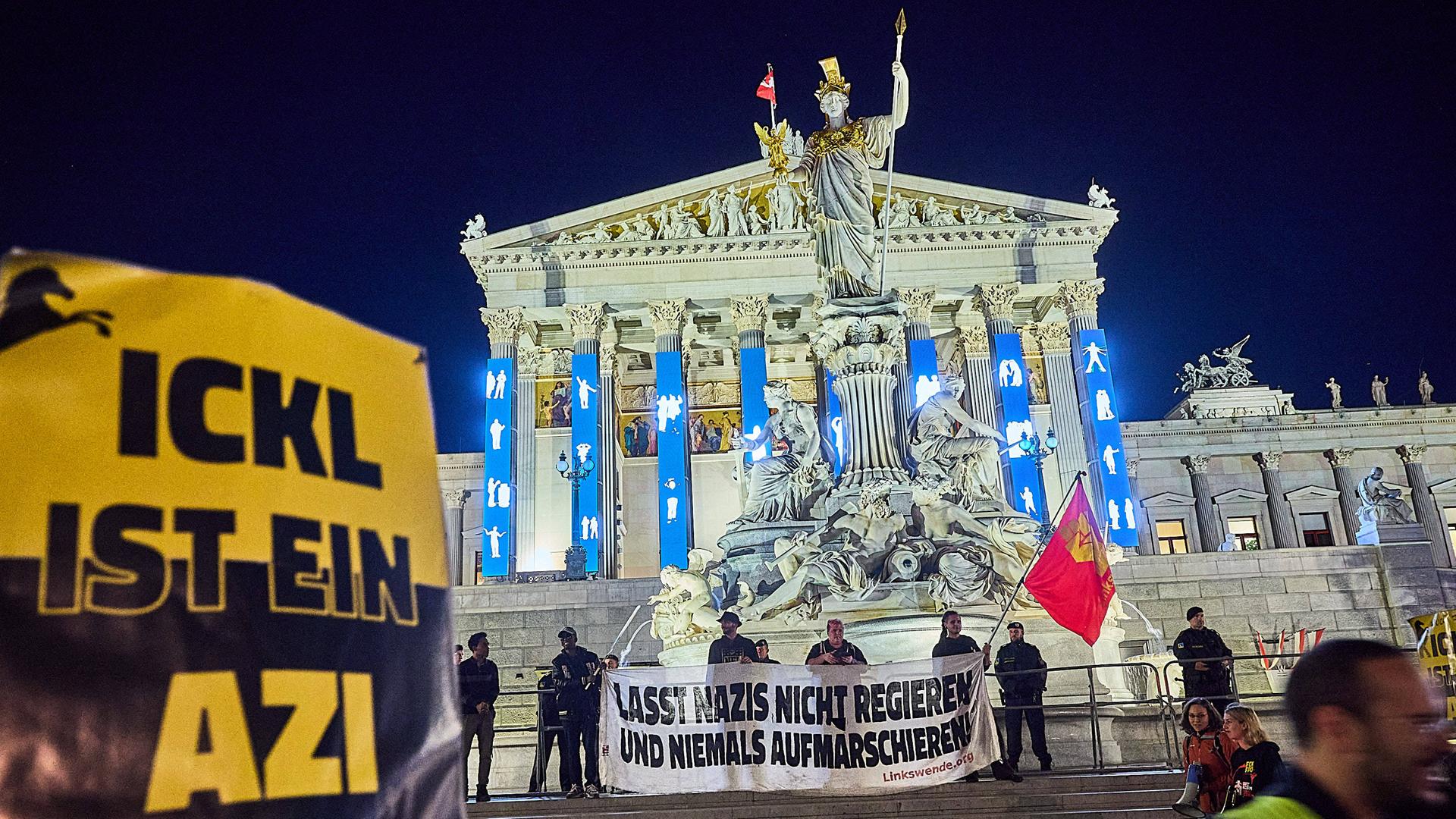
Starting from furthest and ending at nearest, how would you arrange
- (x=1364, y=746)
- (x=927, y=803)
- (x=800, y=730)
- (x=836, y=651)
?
1. (x=836, y=651)
2. (x=800, y=730)
3. (x=927, y=803)
4. (x=1364, y=746)

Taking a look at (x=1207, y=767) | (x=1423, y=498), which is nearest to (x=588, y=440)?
(x=1207, y=767)

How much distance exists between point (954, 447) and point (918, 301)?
2822cm

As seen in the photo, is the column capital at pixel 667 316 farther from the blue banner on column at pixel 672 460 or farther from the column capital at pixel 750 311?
the column capital at pixel 750 311

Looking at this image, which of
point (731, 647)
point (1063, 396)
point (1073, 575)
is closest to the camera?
point (731, 647)

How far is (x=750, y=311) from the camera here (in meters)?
41.7

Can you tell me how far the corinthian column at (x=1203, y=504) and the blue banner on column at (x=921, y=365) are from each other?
1793cm

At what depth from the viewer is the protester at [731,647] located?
10.1 m

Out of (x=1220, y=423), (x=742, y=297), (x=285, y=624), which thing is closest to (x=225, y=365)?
(x=285, y=624)

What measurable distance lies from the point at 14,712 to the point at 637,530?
146 ft

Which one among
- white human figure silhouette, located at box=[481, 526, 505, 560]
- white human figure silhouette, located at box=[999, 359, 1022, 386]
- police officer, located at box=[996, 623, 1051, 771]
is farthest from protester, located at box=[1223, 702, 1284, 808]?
white human figure silhouette, located at box=[999, 359, 1022, 386]

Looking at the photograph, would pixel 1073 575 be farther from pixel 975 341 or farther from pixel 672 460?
pixel 975 341

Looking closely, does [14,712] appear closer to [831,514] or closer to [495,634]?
[831,514]

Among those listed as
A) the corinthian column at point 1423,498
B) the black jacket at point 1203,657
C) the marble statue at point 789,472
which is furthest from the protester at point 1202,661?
the corinthian column at point 1423,498

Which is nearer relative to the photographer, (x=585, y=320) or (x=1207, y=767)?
(x=1207, y=767)
